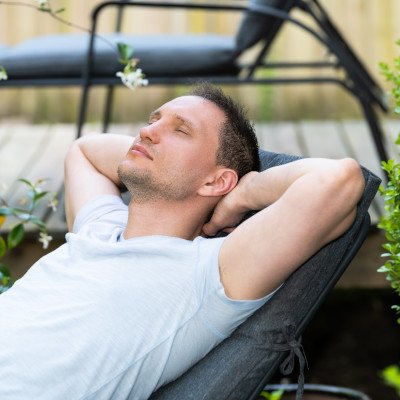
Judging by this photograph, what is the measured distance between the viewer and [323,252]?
1.83 metres

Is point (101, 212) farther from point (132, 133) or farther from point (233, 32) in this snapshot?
point (233, 32)

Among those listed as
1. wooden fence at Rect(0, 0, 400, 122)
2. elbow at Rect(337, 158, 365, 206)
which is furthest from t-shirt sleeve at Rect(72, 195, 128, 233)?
wooden fence at Rect(0, 0, 400, 122)

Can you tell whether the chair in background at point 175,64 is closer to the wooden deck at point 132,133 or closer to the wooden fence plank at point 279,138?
the wooden deck at point 132,133

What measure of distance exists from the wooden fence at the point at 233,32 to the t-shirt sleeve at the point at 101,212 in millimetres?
3587

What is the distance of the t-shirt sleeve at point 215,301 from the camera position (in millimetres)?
1776

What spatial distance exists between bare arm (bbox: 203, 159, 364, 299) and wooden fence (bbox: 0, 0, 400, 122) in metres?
3.95

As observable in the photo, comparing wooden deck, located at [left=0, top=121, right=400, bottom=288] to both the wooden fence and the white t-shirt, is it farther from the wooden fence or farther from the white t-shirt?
the white t-shirt

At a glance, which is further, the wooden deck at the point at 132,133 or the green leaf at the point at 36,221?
the wooden deck at the point at 132,133

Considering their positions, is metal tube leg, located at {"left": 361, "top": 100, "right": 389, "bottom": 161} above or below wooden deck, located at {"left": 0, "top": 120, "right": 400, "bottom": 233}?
above

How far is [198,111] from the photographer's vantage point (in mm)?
1990

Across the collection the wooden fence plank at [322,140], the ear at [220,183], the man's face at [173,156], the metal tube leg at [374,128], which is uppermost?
the man's face at [173,156]

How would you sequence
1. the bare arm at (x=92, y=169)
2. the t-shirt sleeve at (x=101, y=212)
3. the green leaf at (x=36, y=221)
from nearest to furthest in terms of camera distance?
the t-shirt sleeve at (x=101, y=212) → the bare arm at (x=92, y=169) → the green leaf at (x=36, y=221)

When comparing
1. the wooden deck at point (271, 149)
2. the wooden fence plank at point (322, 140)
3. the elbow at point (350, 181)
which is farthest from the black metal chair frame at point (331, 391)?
the wooden fence plank at point (322, 140)

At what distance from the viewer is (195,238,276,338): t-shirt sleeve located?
178 centimetres
